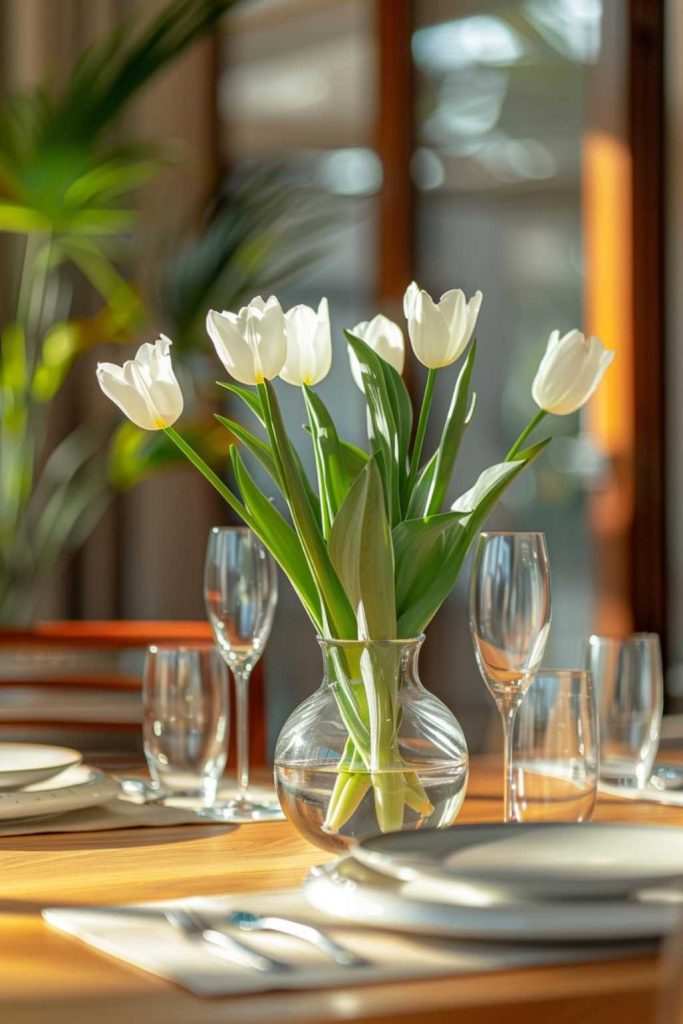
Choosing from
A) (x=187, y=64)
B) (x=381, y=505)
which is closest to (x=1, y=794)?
(x=381, y=505)

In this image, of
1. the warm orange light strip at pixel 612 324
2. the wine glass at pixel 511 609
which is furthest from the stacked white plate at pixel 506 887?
the warm orange light strip at pixel 612 324

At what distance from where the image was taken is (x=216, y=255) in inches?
147

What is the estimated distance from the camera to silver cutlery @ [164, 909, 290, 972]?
0.76 meters

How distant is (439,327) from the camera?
1.07 meters

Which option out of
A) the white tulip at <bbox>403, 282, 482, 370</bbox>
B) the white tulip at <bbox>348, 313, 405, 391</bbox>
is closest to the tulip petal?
the white tulip at <bbox>403, 282, 482, 370</bbox>

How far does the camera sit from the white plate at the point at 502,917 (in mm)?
773

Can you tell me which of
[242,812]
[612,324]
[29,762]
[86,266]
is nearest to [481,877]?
[242,812]

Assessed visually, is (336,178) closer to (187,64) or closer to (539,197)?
(187,64)

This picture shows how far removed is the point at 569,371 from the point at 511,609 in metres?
0.18

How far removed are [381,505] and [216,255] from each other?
279 centimetres

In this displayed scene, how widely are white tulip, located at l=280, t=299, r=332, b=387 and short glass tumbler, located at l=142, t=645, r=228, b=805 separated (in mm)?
284

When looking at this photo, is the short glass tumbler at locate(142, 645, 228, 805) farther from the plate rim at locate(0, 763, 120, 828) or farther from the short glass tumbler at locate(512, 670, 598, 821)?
the short glass tumbler at locate(512, 670, 598, 821)

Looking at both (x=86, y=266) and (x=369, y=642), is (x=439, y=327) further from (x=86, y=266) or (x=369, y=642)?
(x=86, y=266)

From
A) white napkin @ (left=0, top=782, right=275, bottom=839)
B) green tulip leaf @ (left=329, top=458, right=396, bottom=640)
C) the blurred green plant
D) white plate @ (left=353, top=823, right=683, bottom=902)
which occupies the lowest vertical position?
white napkin @ (left=0, top=782, right=275, bottom=839)
